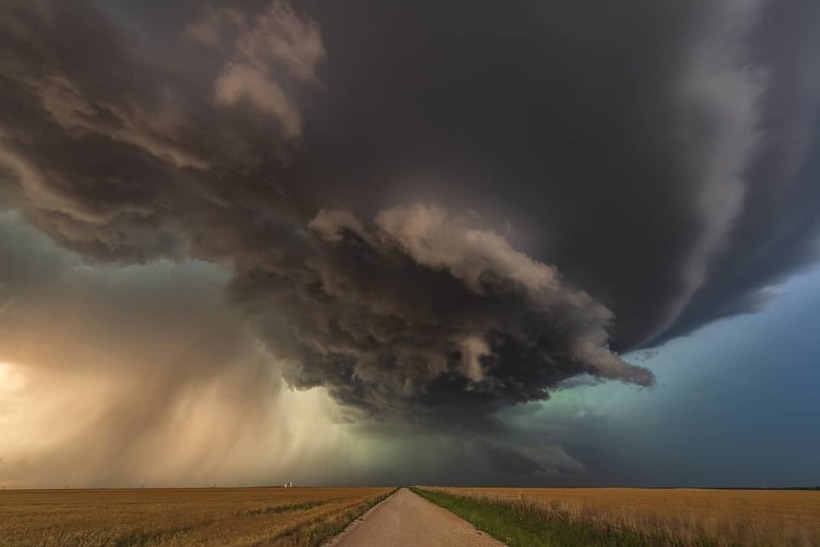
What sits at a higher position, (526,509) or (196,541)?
(526,509)

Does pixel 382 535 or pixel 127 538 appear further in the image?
pixel 127 538

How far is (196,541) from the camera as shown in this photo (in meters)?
21.3

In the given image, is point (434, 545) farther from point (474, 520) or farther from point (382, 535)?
point (474, 520)

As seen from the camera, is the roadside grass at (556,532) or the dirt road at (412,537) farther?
the dirt road at (412,537)

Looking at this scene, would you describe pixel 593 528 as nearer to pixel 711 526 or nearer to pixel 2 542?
pixel 711 526

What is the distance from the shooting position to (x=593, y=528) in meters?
19.8

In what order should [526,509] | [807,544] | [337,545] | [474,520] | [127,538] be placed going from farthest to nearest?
[526,509], [474,520], [127,538], [337,545], [807,544]

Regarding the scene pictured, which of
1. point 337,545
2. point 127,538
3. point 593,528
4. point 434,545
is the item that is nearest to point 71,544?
point 127,538

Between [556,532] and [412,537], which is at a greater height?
[556,532]

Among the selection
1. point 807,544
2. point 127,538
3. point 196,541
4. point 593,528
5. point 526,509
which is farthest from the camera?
point 526,509

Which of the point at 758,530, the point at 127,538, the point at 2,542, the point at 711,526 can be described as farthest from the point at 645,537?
the point at 2,542

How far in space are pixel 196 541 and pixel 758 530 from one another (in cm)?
2384

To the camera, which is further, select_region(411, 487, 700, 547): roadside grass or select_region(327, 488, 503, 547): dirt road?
select_region(327, 488, 503, 547): dirt road

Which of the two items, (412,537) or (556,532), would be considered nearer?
(412,537)
